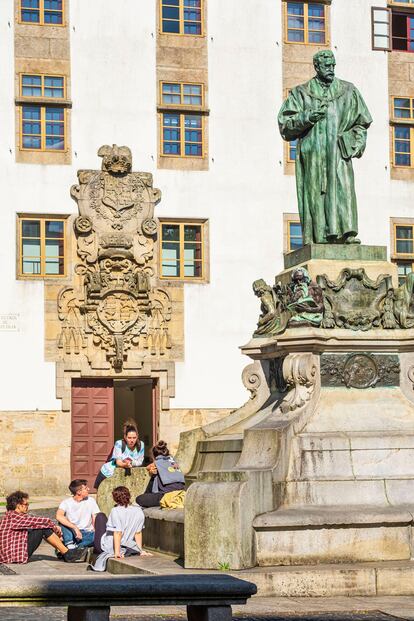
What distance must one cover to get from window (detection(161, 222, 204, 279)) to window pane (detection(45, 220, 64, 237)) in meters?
2.06

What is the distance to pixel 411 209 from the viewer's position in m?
32.1

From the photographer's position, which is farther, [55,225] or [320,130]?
[55,225]

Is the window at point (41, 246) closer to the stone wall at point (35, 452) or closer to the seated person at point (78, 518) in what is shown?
the stone wall at point (35, 452)

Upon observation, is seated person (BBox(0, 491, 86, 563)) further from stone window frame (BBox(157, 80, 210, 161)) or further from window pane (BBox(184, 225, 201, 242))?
stone window frame (BBox(157, 80, 210, 161))

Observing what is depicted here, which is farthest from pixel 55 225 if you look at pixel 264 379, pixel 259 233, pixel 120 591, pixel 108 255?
pixel 120 591

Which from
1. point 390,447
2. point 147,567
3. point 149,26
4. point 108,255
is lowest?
point 147,567

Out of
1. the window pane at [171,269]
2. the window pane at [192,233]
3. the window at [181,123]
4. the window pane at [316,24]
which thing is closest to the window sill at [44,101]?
the window at [181,123]

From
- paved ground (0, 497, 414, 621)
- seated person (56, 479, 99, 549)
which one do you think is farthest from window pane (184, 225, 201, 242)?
paved ground (0, 497, 414, 621)

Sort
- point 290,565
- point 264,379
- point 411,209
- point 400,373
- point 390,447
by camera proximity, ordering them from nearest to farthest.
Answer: point 290,565 < point 390,447 < point 400,373 < point 264,379 < point 411,209

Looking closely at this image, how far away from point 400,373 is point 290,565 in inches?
114

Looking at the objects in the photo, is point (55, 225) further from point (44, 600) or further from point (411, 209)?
point (44, 600)

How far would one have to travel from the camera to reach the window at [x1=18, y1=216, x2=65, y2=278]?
97.8 ft

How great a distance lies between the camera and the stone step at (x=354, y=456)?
13812mm

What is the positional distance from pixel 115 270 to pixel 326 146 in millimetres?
14510
